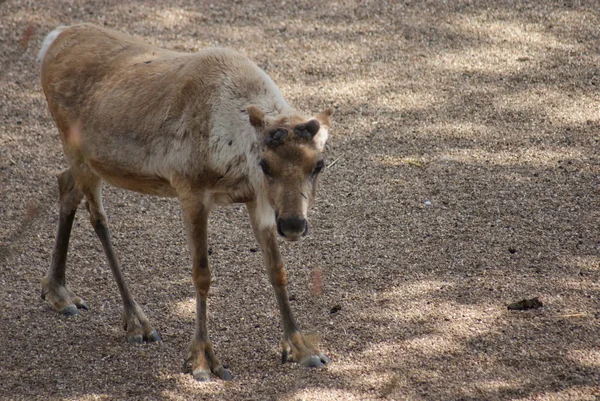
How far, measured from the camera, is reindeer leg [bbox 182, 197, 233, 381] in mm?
4961

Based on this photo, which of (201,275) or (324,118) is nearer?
(324,118)

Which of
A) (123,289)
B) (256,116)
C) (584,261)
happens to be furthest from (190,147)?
(584,261)

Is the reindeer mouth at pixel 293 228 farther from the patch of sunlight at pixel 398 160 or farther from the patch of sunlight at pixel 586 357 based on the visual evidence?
the patch of sunlight at pixel 398 160

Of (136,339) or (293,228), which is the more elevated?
(293,228)

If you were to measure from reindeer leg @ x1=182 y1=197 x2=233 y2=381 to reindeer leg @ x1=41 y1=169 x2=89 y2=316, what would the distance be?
1173 millimetres

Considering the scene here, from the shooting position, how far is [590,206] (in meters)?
6.66

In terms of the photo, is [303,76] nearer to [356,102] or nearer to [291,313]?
[356,102]

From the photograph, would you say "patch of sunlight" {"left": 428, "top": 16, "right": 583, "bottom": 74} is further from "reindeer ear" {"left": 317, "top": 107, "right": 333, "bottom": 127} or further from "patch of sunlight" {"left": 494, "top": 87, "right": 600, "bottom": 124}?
"reindeer ear" {"left": 317, "top": 107, "right": 333, "bottom": 127}

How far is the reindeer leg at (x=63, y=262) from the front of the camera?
5.81m

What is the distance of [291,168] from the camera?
4.55 m

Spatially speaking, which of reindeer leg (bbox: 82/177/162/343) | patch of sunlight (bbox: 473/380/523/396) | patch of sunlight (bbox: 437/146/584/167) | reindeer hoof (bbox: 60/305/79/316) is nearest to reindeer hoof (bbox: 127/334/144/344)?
reindeer leg (bbox: 82/177/162/343)

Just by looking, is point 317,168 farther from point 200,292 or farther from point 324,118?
point 200,292

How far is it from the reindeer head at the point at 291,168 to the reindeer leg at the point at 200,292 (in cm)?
55

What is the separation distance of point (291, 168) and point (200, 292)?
3.53 feet
